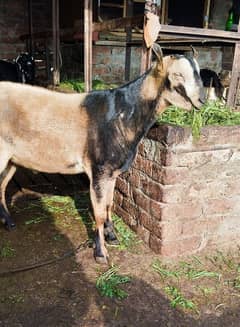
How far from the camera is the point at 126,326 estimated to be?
2277mm

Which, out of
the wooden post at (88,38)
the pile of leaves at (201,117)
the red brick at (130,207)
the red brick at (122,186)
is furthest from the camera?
the wooden post at (88,38)

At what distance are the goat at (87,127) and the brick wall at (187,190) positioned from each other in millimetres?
277

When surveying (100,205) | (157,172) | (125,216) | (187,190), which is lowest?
(125,216)

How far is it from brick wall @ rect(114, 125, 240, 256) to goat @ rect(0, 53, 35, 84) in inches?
151

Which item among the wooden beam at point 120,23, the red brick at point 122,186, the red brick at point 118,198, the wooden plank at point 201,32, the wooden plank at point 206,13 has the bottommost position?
the red brick at point 118,198

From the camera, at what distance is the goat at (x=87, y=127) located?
2617mm

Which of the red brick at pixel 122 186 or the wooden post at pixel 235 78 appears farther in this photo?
the red brick at pixel 122 186

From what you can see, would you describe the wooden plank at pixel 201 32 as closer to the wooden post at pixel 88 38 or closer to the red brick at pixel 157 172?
the wooden post at pixel 88 38

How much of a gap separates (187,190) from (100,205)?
729 millimetres

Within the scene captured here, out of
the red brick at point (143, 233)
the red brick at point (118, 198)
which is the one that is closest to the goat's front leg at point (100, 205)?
the red brick at point (143, 233)

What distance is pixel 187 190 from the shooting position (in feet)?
9.48

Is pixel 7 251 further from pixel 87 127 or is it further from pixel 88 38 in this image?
pixel 88 38

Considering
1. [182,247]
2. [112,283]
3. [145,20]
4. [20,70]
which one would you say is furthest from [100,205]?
[20,70]

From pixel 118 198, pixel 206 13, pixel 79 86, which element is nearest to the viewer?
pixel 118 198
